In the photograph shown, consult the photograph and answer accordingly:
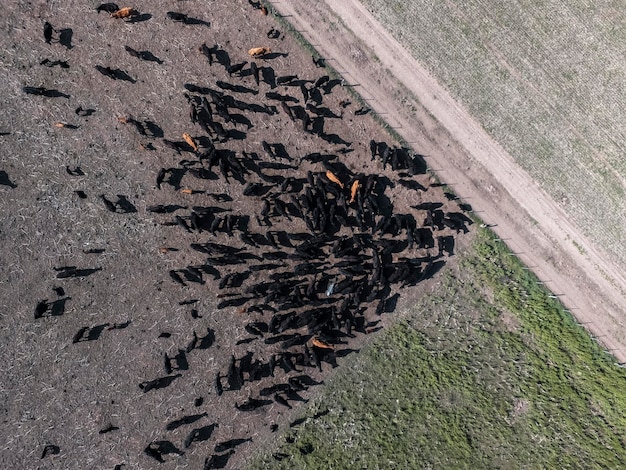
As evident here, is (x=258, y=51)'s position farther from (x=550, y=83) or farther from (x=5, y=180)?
(x=550, y=83)

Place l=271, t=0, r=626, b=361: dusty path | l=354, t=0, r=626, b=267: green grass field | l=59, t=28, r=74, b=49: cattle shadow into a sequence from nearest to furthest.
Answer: l=59, t=28, r=74, b=49: cattle shadow → l=271, t=0, r=626, b=361: dusty path → l=354, t=0, r=626, b=267: green grass field

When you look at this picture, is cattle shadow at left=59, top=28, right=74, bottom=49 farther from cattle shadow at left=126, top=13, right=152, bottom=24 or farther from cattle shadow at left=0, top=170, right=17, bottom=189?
cattle shadow at left=0, top=170, right=17, bottom=189

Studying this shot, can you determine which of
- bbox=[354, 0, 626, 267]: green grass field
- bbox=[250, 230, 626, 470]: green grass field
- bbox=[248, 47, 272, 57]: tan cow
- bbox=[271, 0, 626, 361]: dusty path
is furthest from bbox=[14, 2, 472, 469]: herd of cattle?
bbox=[354, 0, 626, 267]: green grass field

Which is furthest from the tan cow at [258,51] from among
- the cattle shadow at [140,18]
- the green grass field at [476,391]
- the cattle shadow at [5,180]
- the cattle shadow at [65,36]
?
the green grass field at [476,391]

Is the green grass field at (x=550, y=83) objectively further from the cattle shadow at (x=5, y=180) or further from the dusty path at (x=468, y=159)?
the cattle shadow at (x=5, y=180)

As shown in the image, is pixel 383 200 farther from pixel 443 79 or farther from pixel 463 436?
pixel 463 436
